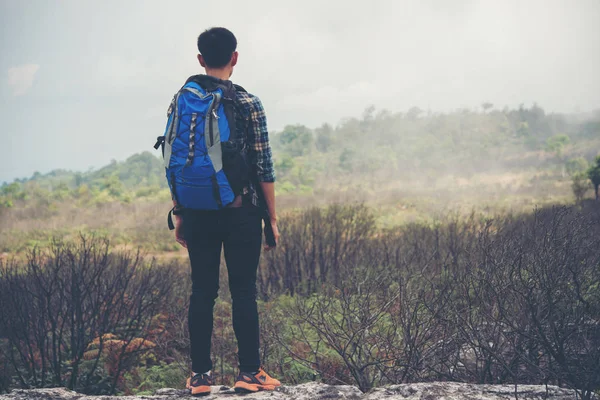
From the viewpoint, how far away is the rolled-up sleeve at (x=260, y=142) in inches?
98.5

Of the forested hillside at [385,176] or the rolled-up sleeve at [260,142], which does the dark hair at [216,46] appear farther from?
the forested hillside at [385,176]

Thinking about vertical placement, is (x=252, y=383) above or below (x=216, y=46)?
below

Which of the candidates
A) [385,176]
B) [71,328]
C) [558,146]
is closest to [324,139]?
[385,176]

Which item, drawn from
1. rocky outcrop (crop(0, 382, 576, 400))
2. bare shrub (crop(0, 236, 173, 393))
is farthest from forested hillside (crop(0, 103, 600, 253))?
rocky outcrop (crop(0, 382, 576, 400))

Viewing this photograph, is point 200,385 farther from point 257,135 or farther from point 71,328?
point 71,328

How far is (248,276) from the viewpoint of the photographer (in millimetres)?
2539

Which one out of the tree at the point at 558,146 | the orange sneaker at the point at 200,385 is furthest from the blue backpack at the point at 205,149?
the tree at the point at 558,146

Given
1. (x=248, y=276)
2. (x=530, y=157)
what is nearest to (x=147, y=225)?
(x=248, y=276)

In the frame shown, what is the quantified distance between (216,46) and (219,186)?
71 cm

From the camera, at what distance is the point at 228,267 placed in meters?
2.56

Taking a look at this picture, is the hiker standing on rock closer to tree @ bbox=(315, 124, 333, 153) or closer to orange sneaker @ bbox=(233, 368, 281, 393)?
orange sneaker @ bbox=(233, 368, 281, 393)

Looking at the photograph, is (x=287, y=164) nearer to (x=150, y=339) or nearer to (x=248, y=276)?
(x=150, y=339)

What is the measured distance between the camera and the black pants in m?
2.48

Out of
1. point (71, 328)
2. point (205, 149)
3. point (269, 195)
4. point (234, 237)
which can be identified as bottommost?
point (71, 328)
